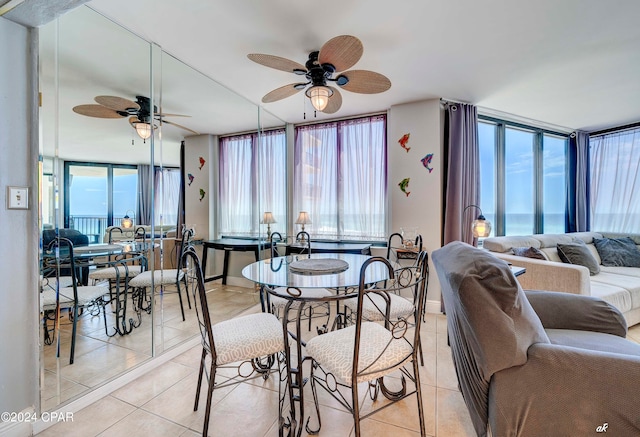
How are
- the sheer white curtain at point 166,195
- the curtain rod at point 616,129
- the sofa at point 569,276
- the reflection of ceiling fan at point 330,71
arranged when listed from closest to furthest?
the reflection of ceiling fan at point 330,71 → the sheer white curtain at point 166,195 → the sofa at point 569,276 → the curtain rod at point 616,129

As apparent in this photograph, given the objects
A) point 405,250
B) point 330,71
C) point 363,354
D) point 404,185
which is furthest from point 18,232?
point 404,185

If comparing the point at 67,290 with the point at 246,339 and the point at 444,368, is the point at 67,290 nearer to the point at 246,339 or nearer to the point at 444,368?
the point at 246,339

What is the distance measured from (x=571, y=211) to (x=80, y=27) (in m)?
6.39

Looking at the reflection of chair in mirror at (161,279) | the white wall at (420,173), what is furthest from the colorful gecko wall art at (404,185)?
the reflection of chair in mirror at (161,279)

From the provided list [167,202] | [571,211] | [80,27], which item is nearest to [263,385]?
[167,202]

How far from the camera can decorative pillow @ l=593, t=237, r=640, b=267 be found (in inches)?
136

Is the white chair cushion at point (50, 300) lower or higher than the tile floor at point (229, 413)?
higher

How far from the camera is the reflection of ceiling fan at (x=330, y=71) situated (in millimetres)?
1749

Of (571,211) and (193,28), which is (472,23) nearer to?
(193,28)

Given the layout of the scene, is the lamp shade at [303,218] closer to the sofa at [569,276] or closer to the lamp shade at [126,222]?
the lamp shade at [126,222]

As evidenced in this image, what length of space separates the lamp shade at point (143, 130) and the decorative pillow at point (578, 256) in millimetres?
4567

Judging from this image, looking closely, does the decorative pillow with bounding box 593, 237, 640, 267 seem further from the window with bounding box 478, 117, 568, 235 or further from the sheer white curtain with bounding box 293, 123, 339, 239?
the sheer white curtain with bounding box 293, 123, 339, 239

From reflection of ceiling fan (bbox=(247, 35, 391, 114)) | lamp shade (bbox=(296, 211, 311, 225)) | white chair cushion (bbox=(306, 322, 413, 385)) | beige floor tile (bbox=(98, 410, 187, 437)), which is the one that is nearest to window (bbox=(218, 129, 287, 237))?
lamp shade (bbox=(296, 211, 311, 225))

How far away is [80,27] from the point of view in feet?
6.01
